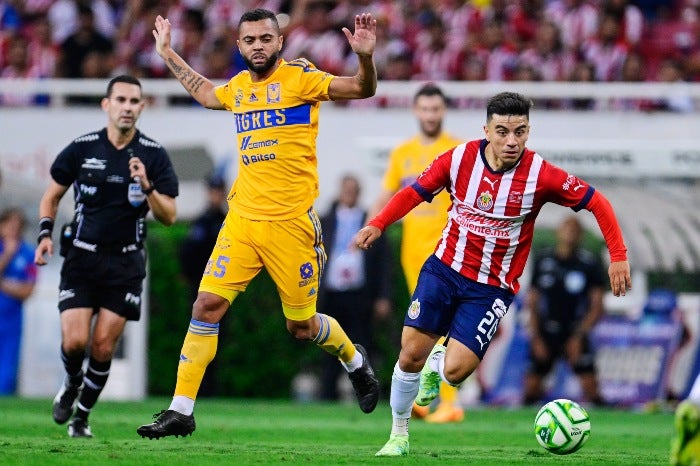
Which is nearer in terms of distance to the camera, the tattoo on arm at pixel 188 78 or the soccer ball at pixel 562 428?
the soccer ball at pixel 562 428

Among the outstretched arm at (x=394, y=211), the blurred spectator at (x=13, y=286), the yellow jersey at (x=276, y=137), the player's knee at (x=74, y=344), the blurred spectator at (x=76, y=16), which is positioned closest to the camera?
the outstretched arm at (x=394, y=211)

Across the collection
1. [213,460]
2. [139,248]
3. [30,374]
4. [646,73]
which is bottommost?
[30,374]

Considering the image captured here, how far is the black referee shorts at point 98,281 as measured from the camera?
10.7 meters

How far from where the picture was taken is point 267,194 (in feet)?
30.9

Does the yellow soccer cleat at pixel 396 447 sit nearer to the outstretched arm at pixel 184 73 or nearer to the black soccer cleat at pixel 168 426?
the black soccer cleat at pixel 168 426

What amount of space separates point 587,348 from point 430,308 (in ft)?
23.8

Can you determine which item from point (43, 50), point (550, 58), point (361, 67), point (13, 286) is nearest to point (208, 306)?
point (361, 67)

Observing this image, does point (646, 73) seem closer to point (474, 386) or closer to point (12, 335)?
point (474, 386)

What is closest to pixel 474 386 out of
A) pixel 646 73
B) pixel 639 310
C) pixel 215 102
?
pixel 639 310

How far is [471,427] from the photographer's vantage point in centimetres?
1273

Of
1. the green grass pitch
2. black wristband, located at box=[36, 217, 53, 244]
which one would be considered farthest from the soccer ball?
black wristband, located at box=[36, 217, 53, 244]

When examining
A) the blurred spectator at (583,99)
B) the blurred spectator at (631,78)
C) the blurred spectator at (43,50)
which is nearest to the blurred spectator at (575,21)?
the blurred spectator at (583,99)

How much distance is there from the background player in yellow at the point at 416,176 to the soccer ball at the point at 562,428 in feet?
11.6

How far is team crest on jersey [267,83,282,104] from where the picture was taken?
9422 mm
